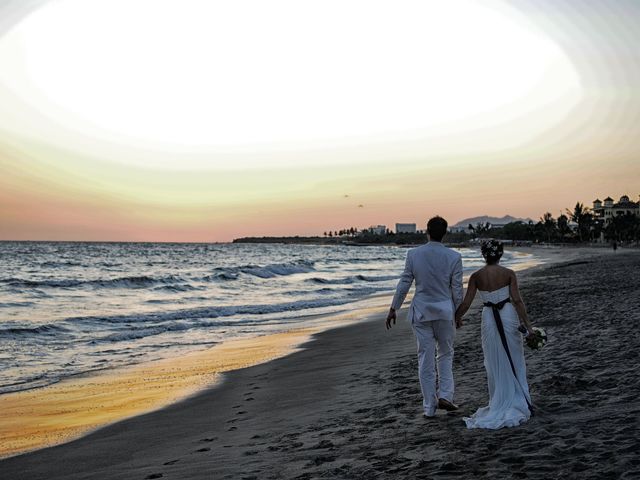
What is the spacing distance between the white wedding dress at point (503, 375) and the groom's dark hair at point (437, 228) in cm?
74

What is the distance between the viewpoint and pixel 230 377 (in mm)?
10227

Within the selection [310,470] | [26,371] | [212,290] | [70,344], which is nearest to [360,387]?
[310,470]

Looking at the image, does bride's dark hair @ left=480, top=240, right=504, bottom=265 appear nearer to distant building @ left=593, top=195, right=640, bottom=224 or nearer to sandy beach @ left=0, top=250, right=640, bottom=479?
sandy beach @ left=0, top=250, right=640, bottom=479

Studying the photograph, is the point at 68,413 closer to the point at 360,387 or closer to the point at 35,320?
the point at 360,387

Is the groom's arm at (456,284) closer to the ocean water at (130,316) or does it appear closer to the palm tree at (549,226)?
the ocean water at (130,316)

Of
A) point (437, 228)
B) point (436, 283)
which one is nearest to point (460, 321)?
point (436, 283)

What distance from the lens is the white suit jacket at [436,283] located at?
6.29m

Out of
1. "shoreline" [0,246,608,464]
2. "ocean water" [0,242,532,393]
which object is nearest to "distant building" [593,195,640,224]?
"ocean water" [0,242,532,393]

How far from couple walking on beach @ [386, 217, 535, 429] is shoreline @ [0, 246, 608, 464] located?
12.4 ft

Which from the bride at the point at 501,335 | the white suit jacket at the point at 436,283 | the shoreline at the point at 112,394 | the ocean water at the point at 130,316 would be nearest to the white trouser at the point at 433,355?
the white suit jacket at the point at 436,283

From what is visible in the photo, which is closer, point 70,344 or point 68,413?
point 68,413

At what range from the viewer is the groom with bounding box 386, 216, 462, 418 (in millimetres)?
6281

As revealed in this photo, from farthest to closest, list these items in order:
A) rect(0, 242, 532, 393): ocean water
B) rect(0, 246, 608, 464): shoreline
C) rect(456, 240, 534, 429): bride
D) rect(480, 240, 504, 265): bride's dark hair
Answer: rect(0, 242, 532, 393): ocean water → rect(0, 246, 608, 464): shoreline → rect(480, 240, 504, 265): bride's dark hair → rect(456, 240, 534, 429): bride

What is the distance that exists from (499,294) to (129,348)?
10.1 metres
